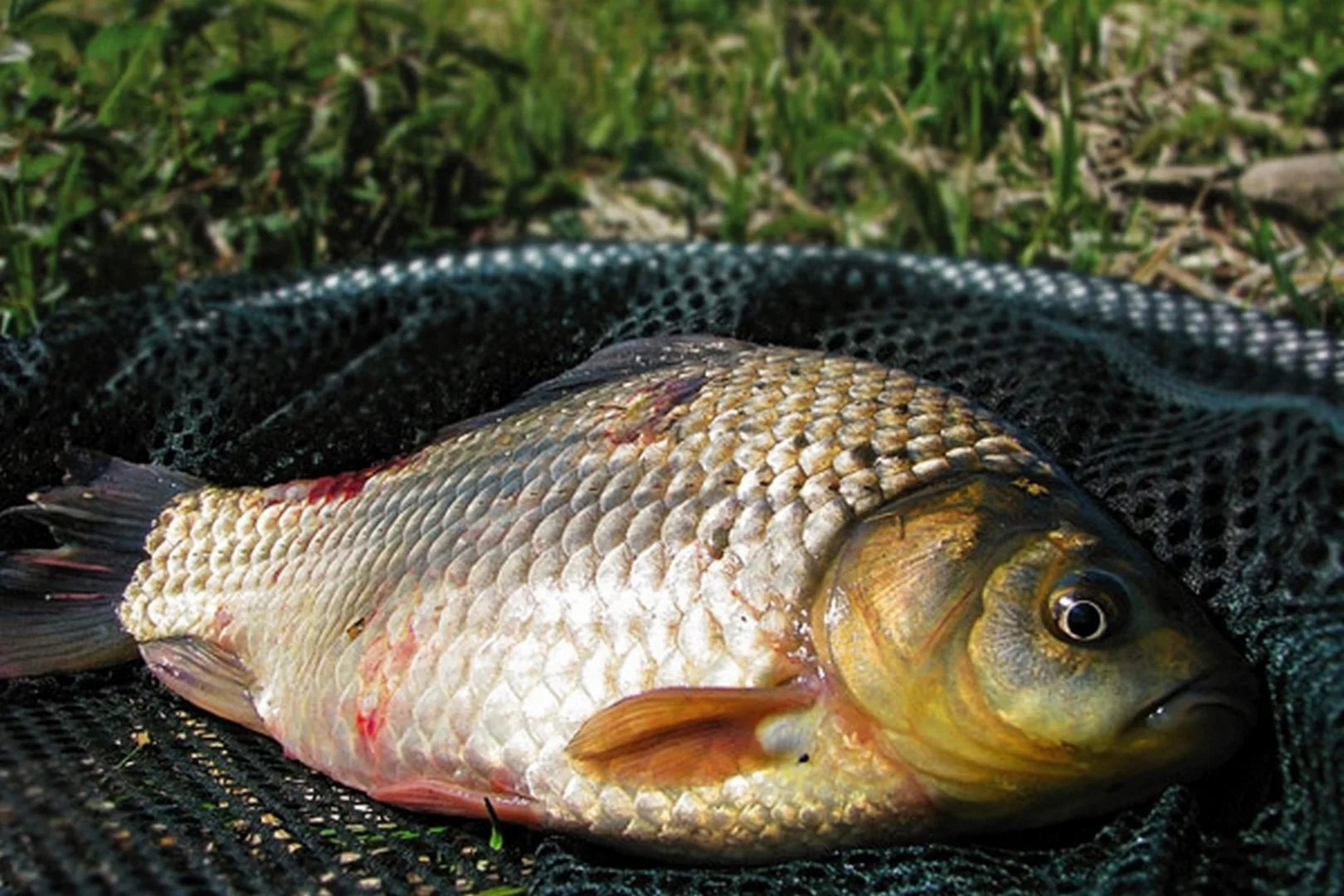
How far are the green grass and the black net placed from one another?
2.23 ft

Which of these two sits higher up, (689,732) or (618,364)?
(618,364)

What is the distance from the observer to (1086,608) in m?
1.78

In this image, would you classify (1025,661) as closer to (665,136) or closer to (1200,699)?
(1200,699)

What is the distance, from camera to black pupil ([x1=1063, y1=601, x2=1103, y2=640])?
1.77 meters

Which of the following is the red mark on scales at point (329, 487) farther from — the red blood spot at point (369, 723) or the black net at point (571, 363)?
the red blood spot at point (369, 723)

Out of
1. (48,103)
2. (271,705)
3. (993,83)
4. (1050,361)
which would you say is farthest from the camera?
(993,83)

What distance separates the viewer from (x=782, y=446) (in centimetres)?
202

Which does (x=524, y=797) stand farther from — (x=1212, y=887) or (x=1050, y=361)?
(x=1050, y=361)

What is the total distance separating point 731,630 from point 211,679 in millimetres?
865

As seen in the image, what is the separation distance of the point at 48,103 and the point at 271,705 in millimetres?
1797

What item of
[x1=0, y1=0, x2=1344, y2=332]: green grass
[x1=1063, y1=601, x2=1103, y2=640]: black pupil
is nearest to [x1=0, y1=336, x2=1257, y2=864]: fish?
[x1=1063, y1=601, x2=1103, y2=640]: black pupil

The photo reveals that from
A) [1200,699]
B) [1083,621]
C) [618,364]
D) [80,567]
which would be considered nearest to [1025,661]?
[1083,621]

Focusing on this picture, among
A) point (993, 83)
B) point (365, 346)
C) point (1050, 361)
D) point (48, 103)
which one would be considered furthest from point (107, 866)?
point (993, 83)

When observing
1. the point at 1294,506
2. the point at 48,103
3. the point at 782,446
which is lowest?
the point at 1294,506
